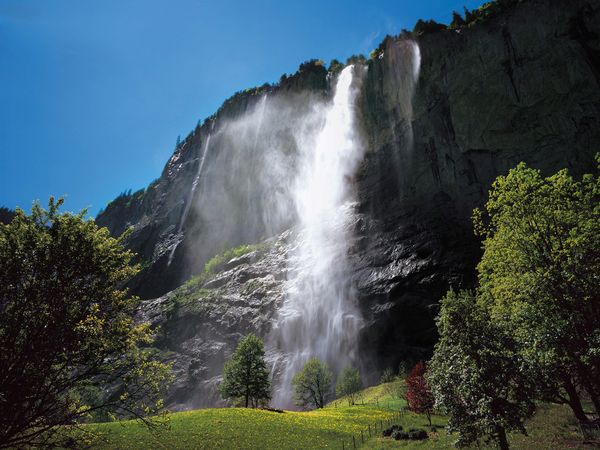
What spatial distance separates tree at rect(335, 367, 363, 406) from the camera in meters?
60.5

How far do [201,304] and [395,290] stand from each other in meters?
54.1

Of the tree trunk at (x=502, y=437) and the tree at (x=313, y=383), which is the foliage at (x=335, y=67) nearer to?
the tree at (x=313, y=383)

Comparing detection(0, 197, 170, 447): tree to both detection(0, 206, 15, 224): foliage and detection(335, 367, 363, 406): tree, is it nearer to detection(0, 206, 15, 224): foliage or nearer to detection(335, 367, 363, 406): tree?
detection(335, 367, 363, 406): tree

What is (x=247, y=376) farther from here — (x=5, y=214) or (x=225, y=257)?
(x=5, y=214)

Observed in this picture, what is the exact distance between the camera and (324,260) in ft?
297

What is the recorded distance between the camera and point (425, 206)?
8075cm

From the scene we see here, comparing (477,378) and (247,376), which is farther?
(247,376)

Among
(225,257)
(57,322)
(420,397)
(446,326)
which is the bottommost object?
(420,397)

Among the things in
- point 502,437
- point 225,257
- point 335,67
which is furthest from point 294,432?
point 335,67

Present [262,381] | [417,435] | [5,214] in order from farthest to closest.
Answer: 1. [5,214]
2. [262,381]
3. [417,435]

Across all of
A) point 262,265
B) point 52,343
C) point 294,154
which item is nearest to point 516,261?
point 52,343

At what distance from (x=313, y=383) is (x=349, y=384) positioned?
22.0ft

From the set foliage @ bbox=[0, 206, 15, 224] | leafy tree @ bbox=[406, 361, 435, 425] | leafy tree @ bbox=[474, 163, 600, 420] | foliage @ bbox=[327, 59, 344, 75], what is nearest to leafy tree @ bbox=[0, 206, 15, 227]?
foliage @ bbox=[0, 206, 15, 224]

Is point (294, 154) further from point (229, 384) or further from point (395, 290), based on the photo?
point (229, 384)
